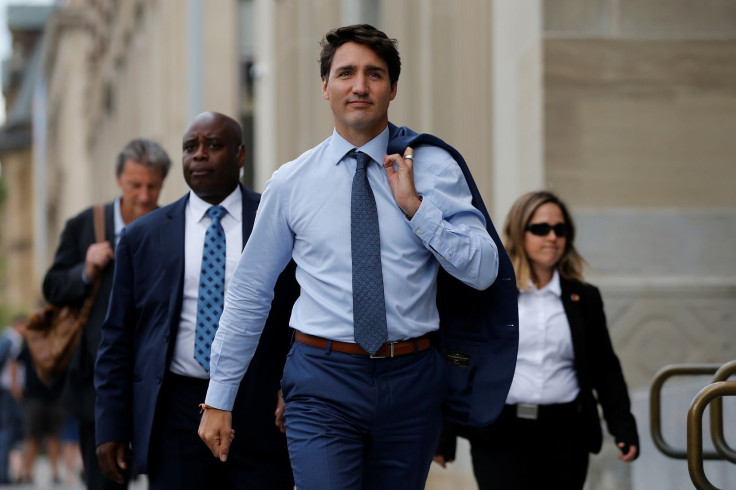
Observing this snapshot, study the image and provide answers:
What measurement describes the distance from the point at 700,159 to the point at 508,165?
143 cm

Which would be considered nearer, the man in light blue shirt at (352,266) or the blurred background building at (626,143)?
the man in light blue shirt at (352,266)

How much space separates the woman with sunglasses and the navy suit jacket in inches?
68.4

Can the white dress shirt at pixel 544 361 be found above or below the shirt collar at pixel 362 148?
below

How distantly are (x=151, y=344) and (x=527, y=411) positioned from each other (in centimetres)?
174

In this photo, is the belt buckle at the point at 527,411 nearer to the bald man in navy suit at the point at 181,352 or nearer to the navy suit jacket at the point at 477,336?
the bald man in navy suit at the point at 181,352

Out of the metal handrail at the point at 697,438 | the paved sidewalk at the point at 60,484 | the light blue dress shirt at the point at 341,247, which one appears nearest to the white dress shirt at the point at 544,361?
the metal handrail at the point at 697,438

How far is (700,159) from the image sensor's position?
10297 millimetres

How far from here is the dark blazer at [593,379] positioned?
6.54 m

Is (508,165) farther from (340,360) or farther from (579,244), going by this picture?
(340,360)

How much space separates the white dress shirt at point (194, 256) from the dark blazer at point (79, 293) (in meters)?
1.51

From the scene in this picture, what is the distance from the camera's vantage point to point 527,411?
6410mm

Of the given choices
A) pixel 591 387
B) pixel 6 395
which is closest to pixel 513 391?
pixel 591 387

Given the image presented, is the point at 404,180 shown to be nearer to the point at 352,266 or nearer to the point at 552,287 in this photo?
the point at 352,266

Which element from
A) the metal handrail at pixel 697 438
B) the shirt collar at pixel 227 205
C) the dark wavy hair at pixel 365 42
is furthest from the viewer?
Result: the shirt collar at pixel 227 205
